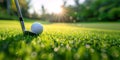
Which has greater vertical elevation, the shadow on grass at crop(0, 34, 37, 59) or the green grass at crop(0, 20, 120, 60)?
the shadow on grass at crop(0, 34, 37, 59)

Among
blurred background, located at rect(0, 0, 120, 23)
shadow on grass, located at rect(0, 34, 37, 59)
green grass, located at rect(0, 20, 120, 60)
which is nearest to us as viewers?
green grass, located at rect(0, 20, 120, 60)

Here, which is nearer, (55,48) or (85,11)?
(55,48)

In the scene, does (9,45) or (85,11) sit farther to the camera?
(85,11)

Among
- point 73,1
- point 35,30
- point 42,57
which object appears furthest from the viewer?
point 73,1

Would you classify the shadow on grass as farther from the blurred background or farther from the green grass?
the blurred background

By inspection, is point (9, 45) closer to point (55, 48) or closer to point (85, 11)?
point (55, 48)

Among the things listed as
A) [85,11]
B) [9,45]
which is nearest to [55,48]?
[9,45]

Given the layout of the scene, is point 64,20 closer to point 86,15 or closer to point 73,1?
point 86,15

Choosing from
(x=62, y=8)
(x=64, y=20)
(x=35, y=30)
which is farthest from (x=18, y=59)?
(x=62, y=8)

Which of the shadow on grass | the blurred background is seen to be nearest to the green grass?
the shadow on grass

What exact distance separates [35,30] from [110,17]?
A: 46.4 meters

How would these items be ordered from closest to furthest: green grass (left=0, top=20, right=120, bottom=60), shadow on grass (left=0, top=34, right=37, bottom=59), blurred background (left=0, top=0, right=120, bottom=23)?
green grass (left=0, top=20, right=120, bottom=60) < shadow on grass (left=0, top=34, right=37, bottom=59) < blurred background (left=0, top=0, right=120, bottom=23)

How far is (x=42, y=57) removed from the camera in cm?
233

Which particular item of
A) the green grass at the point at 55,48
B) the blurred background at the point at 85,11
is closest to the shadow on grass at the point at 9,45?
the green grass at the point at 55,48
